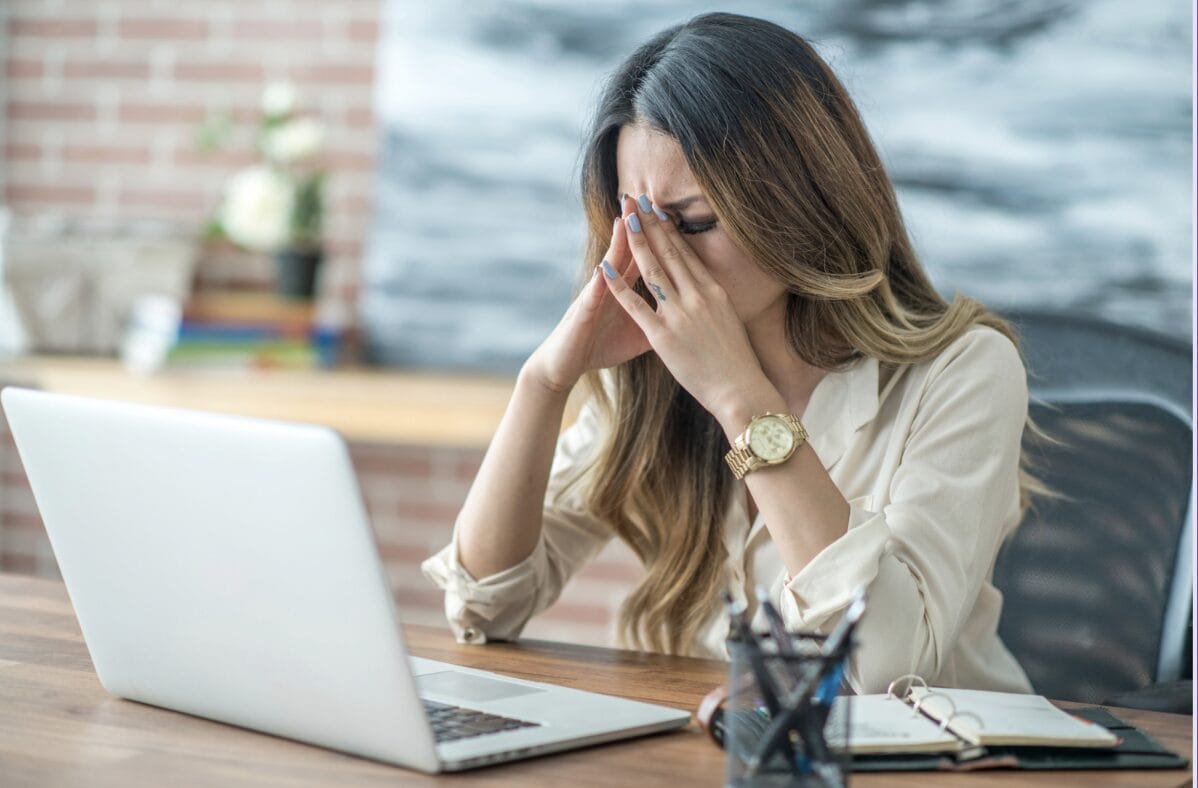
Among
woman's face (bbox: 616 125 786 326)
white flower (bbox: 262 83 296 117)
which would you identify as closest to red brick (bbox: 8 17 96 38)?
white flower (bbox: 262 83 296 117)

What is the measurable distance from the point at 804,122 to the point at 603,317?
300mm

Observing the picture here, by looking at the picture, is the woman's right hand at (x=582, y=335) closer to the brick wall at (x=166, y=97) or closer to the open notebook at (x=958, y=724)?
the open notebook at (x=958, y=724)

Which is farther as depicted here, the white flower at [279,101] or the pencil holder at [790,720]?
the white flower at [279,101]

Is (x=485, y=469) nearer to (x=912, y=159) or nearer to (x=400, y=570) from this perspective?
(x=912, y=159)

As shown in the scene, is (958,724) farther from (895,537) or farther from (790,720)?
(895,537)

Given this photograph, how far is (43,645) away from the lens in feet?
4.14

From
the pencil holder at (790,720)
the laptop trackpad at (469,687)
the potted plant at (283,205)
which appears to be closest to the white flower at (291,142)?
the potted plant at (283,205)

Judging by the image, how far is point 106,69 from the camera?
11.1ft

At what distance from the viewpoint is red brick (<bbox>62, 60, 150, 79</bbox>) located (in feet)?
11.0

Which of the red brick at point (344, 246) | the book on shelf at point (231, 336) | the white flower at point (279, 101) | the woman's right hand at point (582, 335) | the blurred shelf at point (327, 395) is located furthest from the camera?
the red brick at point (344, 246)

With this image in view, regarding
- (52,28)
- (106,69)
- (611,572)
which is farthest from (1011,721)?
(52,28)

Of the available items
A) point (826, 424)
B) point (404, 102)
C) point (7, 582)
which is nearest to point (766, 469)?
point (826, 424)

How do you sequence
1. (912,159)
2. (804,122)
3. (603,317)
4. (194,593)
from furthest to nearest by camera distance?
(912,159) < (603,317) < (804,122) < (194,593)

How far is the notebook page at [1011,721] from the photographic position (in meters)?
0.95
